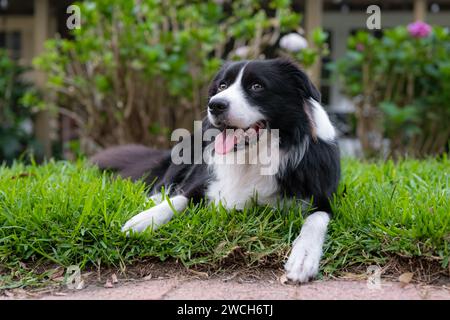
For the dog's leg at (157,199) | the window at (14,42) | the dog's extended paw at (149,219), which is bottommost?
the dog's extended paw at (149,219)

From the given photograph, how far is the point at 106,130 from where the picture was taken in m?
5.66

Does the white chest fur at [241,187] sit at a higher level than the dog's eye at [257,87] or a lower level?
lower

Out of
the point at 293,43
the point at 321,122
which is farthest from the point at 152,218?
the point at 293,43

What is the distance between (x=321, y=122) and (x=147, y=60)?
A: 2.63 meters

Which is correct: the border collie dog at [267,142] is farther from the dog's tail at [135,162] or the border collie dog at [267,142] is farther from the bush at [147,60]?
the bush at [147,60]

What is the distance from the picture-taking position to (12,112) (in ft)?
22.2

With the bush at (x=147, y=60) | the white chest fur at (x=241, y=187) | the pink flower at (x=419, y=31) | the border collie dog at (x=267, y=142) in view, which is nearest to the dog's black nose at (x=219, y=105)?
the border collie dog at (x=267, y=142)

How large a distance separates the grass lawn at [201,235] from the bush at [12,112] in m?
3.87

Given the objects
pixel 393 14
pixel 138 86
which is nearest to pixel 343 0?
pixel 393 14

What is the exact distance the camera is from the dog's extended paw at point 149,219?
2445 mm

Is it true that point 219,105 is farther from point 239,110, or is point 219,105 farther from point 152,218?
point 152,218

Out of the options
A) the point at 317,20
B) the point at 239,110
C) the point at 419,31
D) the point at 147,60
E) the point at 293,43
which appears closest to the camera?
the point at 239,110

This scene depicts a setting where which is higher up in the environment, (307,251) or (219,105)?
(219,105)

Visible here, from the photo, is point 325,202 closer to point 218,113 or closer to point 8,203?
point 218,113
